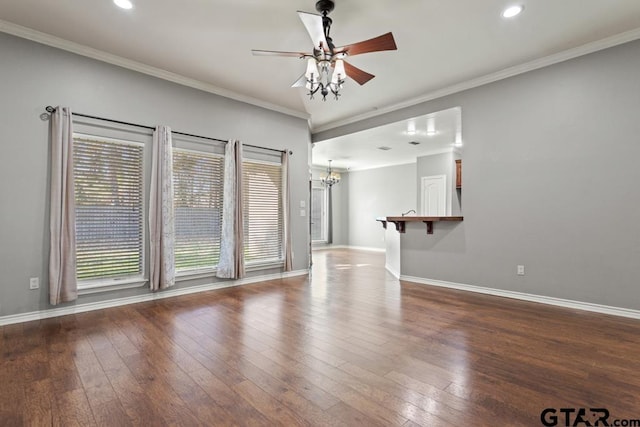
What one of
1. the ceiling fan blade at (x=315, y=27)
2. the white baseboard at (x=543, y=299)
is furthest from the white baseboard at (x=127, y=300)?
the ceiling fan blade at (x=315, y=27)

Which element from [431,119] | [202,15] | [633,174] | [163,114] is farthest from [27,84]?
[633,174]

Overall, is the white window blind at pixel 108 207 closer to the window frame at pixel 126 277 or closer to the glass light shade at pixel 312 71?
the window frame at pixel 126 277

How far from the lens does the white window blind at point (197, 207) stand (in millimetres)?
4449

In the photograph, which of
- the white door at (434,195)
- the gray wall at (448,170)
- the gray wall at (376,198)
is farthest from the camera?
the gray wall at (376,198)

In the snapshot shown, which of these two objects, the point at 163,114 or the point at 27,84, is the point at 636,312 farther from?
the point at 27,84

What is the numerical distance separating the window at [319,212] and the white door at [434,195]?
12.0 feet

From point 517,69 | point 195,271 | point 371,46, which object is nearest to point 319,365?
point 371,46

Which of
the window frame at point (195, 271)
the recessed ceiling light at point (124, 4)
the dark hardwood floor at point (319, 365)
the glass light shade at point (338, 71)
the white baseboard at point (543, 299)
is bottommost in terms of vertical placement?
the dark hardwood floor at point (319, 365)

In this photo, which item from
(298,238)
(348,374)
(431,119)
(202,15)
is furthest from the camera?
(298,238)

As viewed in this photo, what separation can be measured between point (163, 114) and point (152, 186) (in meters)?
1.04

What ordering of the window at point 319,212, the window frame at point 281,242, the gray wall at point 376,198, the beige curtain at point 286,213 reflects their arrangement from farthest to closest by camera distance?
the window at point 319,212
the gray wall at point 376,198
the beige curtain at point 286,213
the window frame at point 281,242

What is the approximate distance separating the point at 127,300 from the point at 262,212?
7.70ft

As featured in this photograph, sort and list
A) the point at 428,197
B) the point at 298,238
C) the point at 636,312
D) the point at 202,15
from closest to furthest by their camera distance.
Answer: the point at 202,15, the point at 636,312, the point at 298,238, the point at 428,197

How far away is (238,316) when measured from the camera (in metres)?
3.45
